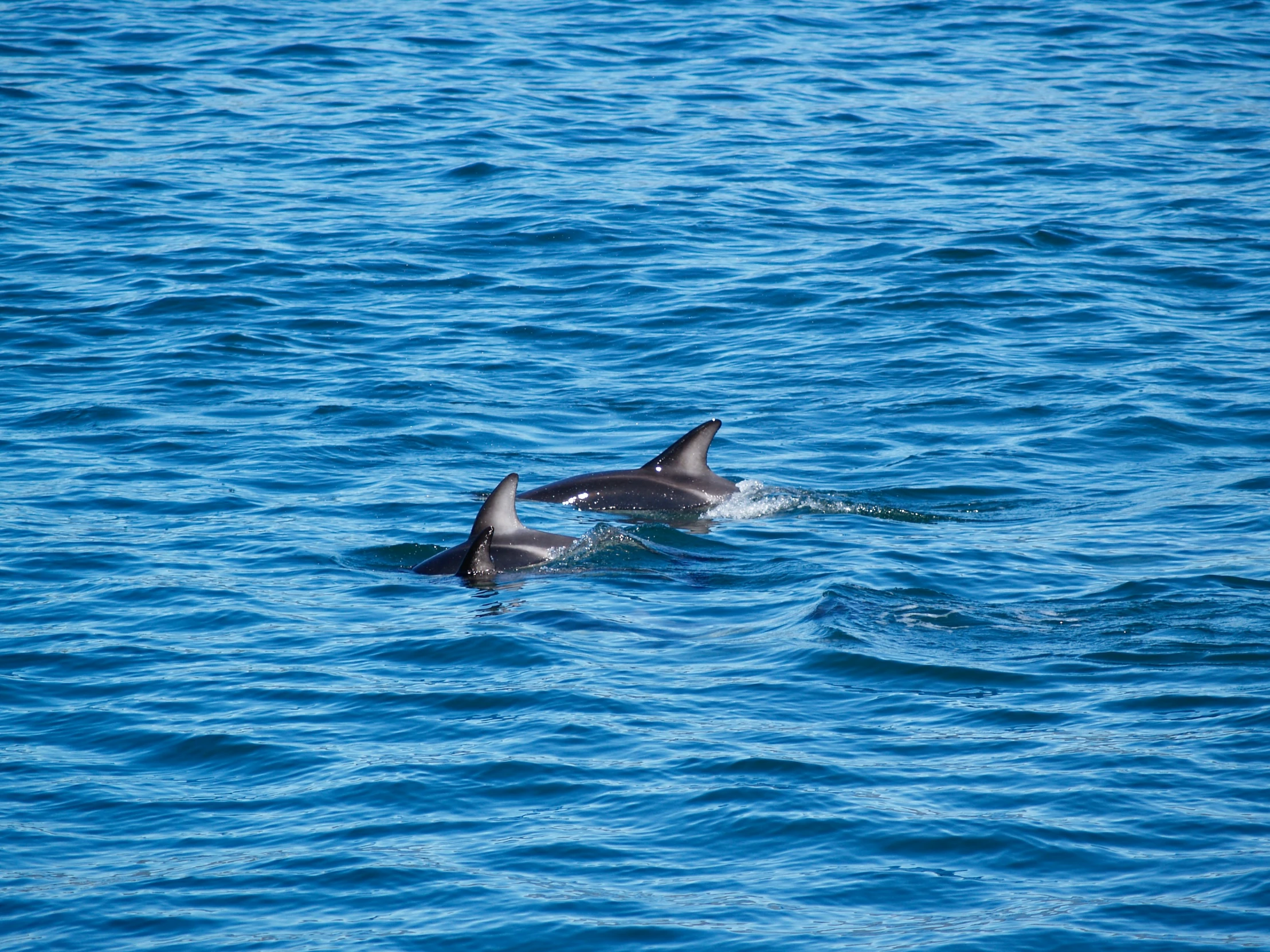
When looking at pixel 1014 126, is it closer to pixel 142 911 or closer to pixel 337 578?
pixel 337 578

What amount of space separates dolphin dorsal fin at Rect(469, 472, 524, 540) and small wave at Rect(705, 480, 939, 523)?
2.20 metres

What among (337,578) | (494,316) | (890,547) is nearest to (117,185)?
(494,316)

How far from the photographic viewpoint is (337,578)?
12.7 m

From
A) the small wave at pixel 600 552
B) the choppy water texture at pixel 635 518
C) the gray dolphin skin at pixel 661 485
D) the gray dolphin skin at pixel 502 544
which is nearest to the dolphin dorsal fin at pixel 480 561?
the gray dolphin skin at pixel 502 544

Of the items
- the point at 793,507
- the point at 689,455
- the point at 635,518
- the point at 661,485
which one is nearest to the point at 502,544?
the point at 635,518

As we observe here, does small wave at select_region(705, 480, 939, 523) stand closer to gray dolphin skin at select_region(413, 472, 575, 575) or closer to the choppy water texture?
the choppy water texture

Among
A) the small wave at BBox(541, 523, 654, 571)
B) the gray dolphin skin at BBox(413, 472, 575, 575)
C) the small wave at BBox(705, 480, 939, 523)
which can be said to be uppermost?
the gray dolphin skin at BBox(413, 472, 575, 575)

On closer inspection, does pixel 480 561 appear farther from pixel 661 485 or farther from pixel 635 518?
pixel 661 485

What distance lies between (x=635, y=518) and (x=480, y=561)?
2.09 metres

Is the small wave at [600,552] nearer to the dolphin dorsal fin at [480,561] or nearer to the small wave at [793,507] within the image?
the dolphin dorsal fin at [480,561]

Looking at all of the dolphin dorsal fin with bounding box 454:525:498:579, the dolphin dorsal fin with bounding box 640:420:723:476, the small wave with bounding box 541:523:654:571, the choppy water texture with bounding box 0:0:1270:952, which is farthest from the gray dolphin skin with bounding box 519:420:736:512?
the dolphin dorsal fin with bounding box 454:525:498:579

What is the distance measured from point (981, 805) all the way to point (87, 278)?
16329 millimetres

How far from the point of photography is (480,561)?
1238cm

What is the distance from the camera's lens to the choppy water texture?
8172 mm
